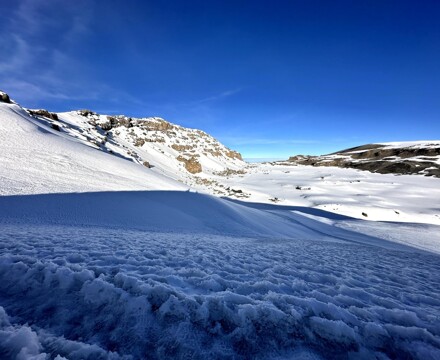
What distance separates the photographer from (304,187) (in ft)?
116

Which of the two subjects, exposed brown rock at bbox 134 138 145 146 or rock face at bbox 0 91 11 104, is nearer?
rock face at bbox 0 91 11 104

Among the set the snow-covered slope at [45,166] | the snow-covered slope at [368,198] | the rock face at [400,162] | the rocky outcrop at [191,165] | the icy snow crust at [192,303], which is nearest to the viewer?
the icy snow crust at [192,303]

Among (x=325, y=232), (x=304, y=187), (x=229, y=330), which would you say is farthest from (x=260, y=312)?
(x=304, y=187)

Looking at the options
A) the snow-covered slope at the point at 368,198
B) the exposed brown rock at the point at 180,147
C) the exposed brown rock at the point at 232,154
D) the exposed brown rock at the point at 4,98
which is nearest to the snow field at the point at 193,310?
the snow-covered slope at the point at 368,198

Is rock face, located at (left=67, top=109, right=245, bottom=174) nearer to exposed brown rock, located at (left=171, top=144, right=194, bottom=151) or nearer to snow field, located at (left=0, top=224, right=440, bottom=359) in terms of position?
exposed brown rock, located at (left=171, top=144, right=194, bottom=151)

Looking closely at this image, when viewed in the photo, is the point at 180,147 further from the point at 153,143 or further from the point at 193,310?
the point at 193,310

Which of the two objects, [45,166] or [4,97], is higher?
[4,97]

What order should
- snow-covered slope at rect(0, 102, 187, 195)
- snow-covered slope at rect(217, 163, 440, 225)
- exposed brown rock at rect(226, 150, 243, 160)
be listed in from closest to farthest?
snow-covered slope at rect(0, 102, 187, 195) → snow-covered slope at rect(217, 163, 440, 225) → exposed brown rock at rect(226, 150, 243, 160)

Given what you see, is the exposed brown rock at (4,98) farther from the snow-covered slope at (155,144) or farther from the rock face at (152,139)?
the rock face at (152,139)

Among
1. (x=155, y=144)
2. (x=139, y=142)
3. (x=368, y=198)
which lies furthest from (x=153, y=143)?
(x=368, y=198)

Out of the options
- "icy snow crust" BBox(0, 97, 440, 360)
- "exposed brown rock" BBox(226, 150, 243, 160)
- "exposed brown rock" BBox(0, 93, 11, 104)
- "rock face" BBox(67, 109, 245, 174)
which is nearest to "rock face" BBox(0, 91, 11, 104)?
"exposed brown rock" BBox(0, 93, 11, 104)

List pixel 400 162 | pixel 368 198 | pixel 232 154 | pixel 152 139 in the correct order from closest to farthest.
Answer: pixel 368 198 < pixel 400 162 < pixel 152 139 < pixel 232 154

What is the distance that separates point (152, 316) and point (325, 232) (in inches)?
556

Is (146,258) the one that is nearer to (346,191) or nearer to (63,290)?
(63,290)
